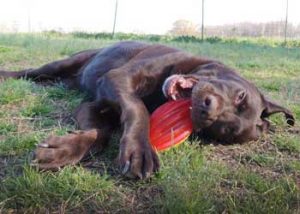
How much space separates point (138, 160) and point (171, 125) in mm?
541

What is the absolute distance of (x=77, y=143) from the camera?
98.1 inches

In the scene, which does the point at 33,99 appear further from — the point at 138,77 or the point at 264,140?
the point at 264,140

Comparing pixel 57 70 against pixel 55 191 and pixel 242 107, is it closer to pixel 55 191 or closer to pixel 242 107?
pixel 242 107

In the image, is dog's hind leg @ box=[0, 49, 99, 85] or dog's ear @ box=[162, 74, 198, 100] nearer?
dog's ear @ box=[162, 74, 198, 100]

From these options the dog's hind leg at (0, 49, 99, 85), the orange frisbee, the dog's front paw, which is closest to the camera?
the dog's front paw

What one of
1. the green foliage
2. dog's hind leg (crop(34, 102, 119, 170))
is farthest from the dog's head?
the green foliage

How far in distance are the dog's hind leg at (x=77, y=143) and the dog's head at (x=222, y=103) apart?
493 mm

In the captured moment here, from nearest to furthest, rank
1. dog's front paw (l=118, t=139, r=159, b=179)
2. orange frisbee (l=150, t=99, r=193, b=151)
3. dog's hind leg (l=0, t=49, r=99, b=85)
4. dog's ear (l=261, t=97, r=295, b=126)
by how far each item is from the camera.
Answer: dog's front paw (l=118, t=139, r=159, b=179) < orange frisbee (l=150, t=99, r=193, b=151) < dog's ear (l=261, t=97, r=295, b=126) < dog's hind leg (l=0, t=49, r=99, b=85)

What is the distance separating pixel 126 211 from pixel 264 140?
4.57ft

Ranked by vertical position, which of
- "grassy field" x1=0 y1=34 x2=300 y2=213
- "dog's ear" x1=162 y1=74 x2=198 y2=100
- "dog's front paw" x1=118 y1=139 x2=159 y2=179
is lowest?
"grassy field" x1=0 y1=34 x2=300 y2=213

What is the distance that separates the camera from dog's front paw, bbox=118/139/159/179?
231 centimetres

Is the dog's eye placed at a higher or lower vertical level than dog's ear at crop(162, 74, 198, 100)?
lower

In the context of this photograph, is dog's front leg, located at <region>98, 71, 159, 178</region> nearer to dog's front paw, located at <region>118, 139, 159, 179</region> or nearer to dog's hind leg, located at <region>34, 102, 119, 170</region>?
dog's front paw, located at <region>118, 139, 159, 179</region>

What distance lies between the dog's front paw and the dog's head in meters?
0.50
